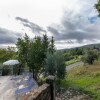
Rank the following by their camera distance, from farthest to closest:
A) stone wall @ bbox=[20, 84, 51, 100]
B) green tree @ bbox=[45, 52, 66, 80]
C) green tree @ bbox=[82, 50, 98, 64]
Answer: green tree @ bbox=[82, 50, 98, 64], green tree @ bbox=[45, 52, 66, 80], stone wall @ bbox=[20, 84, 51, 100]

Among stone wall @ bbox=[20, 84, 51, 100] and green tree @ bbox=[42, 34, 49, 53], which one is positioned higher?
green tree @ bbox=[42, 34, 49, 53]

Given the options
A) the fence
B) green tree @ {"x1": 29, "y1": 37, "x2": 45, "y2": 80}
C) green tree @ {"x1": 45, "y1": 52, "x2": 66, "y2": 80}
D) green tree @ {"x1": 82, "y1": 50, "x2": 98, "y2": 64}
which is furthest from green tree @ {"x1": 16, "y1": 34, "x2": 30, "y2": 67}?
the fence

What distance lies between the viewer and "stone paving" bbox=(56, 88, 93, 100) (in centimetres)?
2790

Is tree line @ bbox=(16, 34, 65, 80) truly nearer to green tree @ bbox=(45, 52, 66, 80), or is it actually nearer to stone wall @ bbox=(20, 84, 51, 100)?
green tree @ bbox=(45, 52, 66, 80)

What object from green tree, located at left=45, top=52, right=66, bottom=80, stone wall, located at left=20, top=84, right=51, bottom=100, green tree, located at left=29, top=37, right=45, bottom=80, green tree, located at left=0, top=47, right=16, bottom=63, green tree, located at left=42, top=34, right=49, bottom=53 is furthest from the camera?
green tree, located at left=0, top=47, right=16, bottom=63

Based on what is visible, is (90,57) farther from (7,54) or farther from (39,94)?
(39,94)

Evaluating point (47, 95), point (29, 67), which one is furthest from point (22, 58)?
point (47, 95)

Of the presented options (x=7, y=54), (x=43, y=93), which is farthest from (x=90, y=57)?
(x=43, y=93)

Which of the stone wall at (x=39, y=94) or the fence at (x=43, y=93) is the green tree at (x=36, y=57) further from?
the stone wall at (x=39, y=94)

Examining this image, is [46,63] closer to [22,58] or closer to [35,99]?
[22,58]

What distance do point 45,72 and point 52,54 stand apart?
306cm

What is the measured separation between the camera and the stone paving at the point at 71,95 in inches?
1098

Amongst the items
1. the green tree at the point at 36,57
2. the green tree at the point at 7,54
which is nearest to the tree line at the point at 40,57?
the green tree at the point at 36,57

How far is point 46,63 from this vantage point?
124 feet
